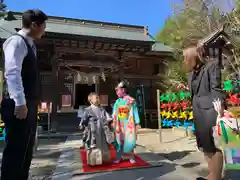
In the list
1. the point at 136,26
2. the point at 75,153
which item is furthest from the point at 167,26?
the point at 75,153

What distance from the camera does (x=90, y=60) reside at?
33.4 feet

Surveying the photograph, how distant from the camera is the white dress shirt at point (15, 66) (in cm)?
176

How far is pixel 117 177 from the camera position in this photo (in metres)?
3.03

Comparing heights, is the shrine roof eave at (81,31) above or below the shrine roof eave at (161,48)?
above

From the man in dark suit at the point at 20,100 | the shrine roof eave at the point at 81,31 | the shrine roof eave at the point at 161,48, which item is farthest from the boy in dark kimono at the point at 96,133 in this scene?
the shrine roof eave at the point at 161,48

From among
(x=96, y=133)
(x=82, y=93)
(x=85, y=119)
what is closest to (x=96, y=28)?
(x=82, y=93)

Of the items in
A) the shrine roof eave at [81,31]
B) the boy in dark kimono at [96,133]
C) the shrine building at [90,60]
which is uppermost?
the shrine roof eave at [81,31]

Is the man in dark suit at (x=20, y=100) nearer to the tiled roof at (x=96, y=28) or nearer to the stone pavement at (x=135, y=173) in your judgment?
the stone pavement at (x=135, y=173)

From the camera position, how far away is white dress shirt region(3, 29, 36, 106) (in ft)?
5.77

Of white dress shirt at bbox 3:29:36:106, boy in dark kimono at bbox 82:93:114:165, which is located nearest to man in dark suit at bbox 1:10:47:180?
white dress shirt at bbox 3:29:36:106

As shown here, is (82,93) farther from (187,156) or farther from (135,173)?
(135,173)

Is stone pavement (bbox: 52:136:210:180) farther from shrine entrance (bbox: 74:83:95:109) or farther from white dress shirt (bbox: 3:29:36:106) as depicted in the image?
shrine entrance (bbox: 74:83:95:109)

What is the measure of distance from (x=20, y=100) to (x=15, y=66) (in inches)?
11.5

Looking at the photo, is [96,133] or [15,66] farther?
[96,133]
